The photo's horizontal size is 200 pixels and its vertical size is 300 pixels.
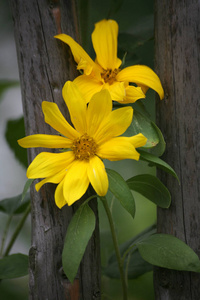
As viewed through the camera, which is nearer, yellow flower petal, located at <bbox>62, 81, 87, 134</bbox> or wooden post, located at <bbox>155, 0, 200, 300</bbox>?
yellow flower petal, located at <bbox>62, 81, 87, 134</bbox>

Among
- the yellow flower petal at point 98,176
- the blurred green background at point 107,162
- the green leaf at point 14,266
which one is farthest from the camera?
the blurred green background at point 107,162

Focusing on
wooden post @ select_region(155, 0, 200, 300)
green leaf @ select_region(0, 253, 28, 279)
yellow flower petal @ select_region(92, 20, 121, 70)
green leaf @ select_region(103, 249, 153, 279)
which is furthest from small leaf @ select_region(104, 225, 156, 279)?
yellow flower petal @ select_region(92, 20, 121, 70)

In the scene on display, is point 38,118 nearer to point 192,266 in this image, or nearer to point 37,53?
point 37,53

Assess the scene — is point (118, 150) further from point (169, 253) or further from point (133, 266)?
point (133, 266)

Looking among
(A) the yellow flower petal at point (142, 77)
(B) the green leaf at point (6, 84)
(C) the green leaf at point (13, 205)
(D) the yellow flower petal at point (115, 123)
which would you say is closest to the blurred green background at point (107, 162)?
(B) the green leaf at point (6, 84)

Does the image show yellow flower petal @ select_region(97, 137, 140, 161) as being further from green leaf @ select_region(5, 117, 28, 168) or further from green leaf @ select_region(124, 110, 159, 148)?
green leaf @ select_region(5, 117, 28, 168)

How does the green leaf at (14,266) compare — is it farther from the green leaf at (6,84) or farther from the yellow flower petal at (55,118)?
the green leaf at (6,84)

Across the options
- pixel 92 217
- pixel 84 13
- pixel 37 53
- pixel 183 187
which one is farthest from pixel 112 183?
pixel 84 13
